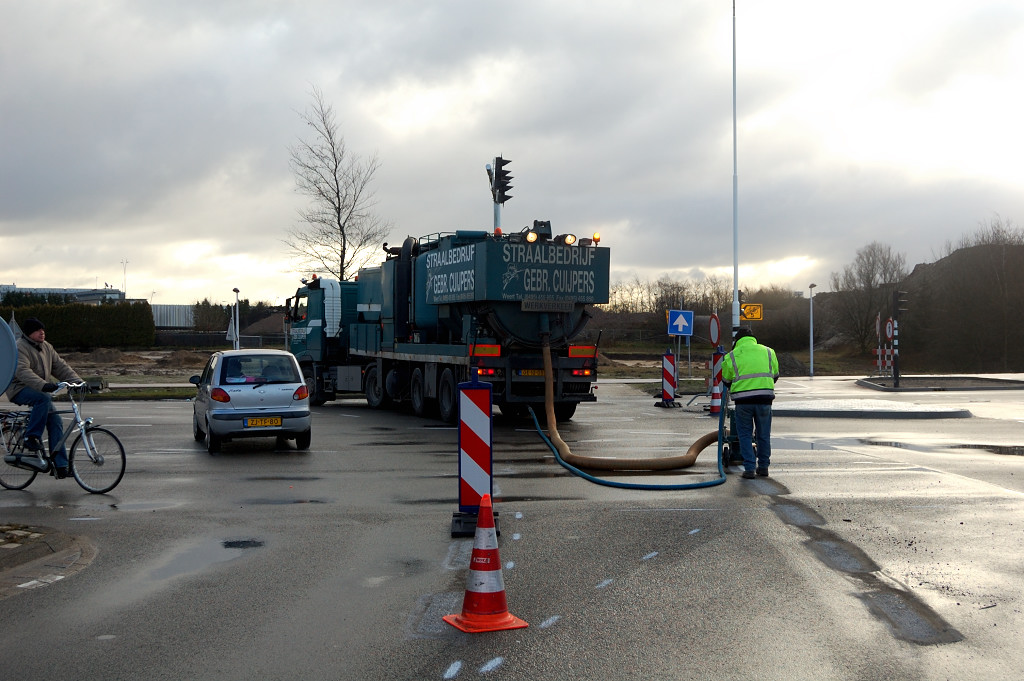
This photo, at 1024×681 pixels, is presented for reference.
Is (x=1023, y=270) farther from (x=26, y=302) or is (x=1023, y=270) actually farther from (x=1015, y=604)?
(x=26, y=302)

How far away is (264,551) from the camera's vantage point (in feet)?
25.6

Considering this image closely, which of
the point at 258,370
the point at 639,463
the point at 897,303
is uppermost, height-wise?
the point at 897,303

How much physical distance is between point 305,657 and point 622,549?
10.6ft

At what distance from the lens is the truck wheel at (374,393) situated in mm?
23922

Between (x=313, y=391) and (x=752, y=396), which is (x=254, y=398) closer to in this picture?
(x=752, y=396)

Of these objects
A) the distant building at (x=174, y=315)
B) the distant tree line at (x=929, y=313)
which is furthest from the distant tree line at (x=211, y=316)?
the distant tree line at (x=929, y=313)

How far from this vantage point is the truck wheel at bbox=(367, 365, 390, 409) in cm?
2392

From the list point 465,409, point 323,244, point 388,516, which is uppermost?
point 323,244

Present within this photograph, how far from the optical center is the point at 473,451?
27.8 feet

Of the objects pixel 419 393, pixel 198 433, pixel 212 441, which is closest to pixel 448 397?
pixel 419 393

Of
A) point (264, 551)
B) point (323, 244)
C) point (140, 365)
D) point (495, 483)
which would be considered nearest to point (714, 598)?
point (264, 551)

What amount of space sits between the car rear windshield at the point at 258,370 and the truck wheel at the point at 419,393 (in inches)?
239

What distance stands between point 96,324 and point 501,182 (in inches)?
2162

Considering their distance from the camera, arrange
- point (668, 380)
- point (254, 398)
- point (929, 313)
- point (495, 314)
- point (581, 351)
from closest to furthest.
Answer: point (254, 398), point (495, 314), point (581, 351), point (668, 380), point (929, 313)
